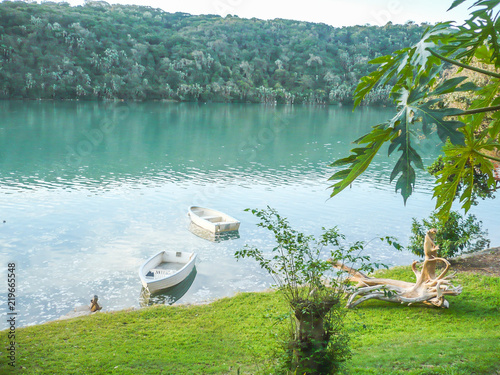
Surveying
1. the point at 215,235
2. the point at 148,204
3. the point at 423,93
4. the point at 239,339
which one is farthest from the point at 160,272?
the point at 423,93

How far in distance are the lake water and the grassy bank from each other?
239 cm

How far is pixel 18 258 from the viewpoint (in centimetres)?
1636

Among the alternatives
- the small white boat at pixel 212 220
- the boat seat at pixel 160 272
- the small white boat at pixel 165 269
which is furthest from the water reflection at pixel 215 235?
the boat seat at pixel 160 272

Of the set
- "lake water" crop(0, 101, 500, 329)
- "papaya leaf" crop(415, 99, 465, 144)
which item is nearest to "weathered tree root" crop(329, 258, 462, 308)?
"lake water" crop(0, 101, 500, 329)

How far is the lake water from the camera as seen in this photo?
14977 millimetres

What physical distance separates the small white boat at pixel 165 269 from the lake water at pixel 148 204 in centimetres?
41

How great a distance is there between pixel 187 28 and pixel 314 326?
13653cm

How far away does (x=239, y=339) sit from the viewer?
9328 mm

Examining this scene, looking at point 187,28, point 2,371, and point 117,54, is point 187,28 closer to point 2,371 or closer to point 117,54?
point 117,54

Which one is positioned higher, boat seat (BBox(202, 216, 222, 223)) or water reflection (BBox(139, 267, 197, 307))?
boat seat (BBox(202, 216, 222, 223))

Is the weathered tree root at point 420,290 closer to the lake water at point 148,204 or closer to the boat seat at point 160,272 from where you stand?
the lake water at point 148,204

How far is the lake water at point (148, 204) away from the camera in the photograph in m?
15.0

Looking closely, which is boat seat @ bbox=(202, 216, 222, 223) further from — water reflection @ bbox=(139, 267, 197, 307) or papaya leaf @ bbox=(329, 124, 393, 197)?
papaya leaf @ bbox=(329, 124, 393, 197)

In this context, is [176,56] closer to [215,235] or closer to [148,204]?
[148,204]
